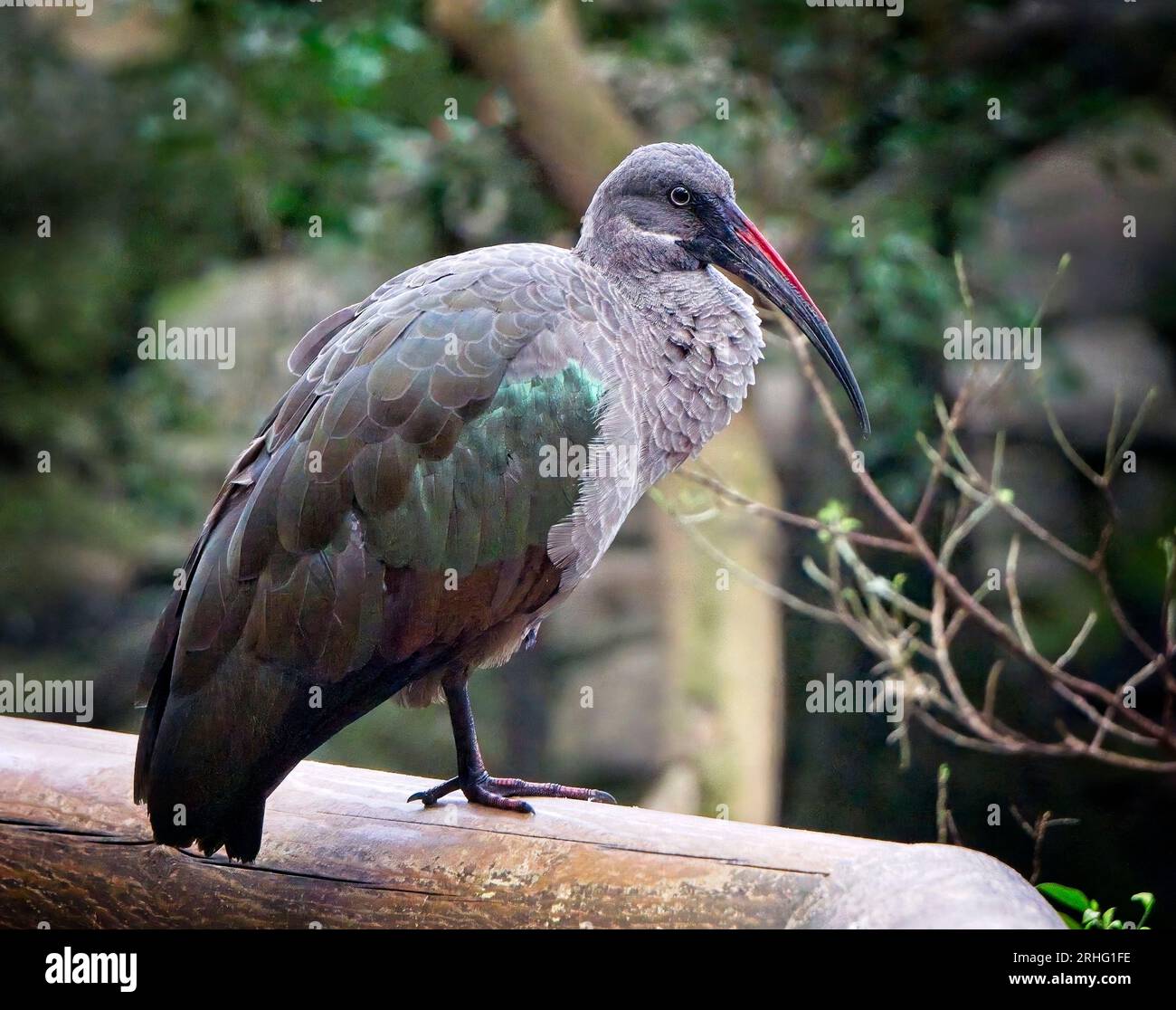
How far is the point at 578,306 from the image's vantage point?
2.44m

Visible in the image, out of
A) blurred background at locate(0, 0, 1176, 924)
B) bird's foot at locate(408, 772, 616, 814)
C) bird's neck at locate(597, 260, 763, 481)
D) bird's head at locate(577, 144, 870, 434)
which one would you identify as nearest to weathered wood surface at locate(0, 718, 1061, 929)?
bird's foot at locate(408, 772, 616, 814)

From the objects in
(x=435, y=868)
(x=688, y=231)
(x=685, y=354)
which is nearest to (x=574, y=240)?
(x=688, y=231)

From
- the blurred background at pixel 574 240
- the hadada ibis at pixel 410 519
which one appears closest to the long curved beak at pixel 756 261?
the hadada ibis at pixel 410 519

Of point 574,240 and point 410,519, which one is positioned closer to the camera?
point 410,519

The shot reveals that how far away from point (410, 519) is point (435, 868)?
0.59m

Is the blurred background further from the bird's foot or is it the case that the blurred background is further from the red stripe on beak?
the bird's foot

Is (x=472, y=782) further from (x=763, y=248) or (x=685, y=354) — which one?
(x=763, y=248)

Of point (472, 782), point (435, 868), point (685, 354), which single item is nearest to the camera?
point (435, 868)

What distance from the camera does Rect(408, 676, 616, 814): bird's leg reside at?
94.5 inches

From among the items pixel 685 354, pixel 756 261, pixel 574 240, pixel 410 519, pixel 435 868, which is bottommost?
pixel 435 868

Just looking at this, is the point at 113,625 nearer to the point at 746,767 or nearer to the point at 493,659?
the point at 746,767

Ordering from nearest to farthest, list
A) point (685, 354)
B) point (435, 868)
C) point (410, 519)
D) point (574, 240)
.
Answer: point (435, 868) → point (410, 519) → point (685, 354) → point (574, 240)

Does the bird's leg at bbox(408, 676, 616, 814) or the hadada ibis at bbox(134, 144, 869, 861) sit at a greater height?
the hadada ibis at bbox(134, 144, 869, 861)

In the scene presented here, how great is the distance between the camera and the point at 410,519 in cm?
229
